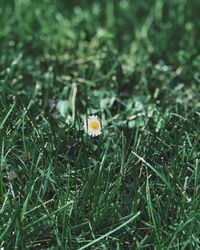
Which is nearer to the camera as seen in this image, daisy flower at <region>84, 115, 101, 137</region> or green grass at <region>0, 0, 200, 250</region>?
green grass at <region>0, 0, 200, 250</region>

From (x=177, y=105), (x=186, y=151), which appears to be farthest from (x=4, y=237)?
(x=177, y=105)

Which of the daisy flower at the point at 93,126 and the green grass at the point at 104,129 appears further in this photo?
the daisy flower at the point at 93,126

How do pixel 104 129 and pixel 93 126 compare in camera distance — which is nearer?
pixel 93 126

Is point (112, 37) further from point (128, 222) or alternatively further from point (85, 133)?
point (128, 222)
